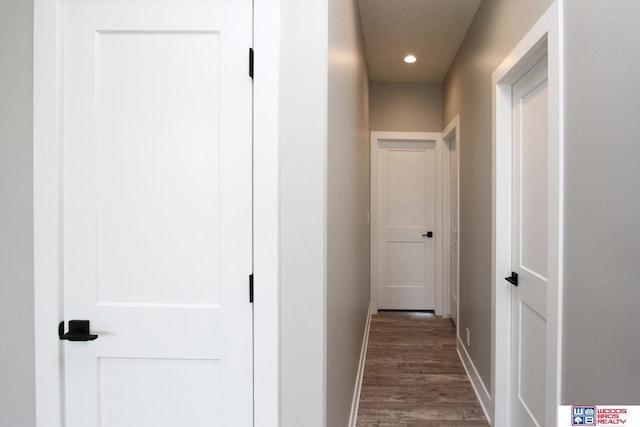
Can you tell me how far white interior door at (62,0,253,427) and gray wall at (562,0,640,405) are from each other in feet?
3.67

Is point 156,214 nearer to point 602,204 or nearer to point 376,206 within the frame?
point 602,204

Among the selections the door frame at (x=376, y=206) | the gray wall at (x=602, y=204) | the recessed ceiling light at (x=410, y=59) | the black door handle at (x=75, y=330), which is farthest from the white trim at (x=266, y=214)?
the door frame at (x=376, y=206)

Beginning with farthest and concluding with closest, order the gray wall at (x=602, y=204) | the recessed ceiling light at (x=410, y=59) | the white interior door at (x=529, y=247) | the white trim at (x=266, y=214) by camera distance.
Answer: the recessed ceiling light at (x=410, y=59) → the white interior door at (x=529, y=247) → the white trim at (x=266, y=214) → the gray wall at (x=602, y=204)

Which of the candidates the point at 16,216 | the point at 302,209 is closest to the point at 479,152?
the point at 302,209

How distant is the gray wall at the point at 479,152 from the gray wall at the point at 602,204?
578 millimetres

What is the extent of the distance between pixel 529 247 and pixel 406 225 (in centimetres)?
207

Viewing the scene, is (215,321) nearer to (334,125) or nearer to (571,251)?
(334,125)

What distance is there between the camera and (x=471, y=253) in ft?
7.43

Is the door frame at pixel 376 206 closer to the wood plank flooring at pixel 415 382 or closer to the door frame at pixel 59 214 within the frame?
the wood plank flooring at pixel 415 382

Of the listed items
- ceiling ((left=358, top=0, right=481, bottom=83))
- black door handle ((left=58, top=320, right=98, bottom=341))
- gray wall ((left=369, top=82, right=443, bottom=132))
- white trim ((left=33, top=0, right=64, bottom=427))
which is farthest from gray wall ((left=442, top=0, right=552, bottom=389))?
black door handle ((left=58, top=320, right=98, bottom=341))

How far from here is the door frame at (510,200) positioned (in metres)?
1.12

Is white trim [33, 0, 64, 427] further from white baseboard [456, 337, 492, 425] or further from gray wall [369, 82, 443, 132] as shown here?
gray wall [369, 82, 443, 132]

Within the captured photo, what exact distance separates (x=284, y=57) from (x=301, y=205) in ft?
1.64

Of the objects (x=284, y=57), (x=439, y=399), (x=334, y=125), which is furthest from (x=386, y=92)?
(x=439, y=399)
